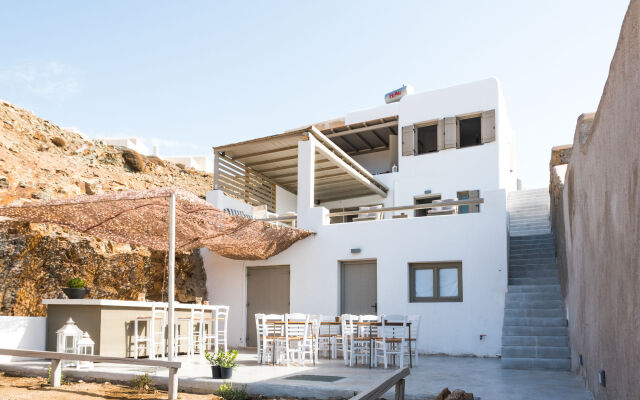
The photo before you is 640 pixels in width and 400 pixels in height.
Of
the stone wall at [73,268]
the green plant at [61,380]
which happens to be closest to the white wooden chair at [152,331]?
the green plant at [61,380]

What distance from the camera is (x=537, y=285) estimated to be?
1074 centimetres

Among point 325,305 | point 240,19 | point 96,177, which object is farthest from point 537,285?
point 96,177

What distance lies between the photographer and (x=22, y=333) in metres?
8.89

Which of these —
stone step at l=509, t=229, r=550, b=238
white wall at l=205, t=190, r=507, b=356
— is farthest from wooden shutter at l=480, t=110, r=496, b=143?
white wall at l=205, t=190, r=507, b=356

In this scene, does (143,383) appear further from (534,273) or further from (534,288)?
(534,273)

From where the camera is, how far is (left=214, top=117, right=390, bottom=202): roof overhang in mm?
14102

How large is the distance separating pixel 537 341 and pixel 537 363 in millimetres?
502

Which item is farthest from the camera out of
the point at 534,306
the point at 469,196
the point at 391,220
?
the point at 469,196

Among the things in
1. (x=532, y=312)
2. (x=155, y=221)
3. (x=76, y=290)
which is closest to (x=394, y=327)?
(x=532, y=312)

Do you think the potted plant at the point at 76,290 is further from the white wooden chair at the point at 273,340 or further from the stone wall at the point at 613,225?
the stone wall at the point at 613,225

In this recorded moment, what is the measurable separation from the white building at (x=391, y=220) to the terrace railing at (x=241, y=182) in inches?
1.4

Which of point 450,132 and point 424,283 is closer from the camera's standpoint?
point 424,283

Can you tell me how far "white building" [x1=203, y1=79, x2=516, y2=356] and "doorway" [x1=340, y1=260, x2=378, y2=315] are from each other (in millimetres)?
23

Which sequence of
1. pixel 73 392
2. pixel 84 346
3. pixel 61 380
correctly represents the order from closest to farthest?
pixel 73 392 < pixel 61 380 < pixel 84 346
